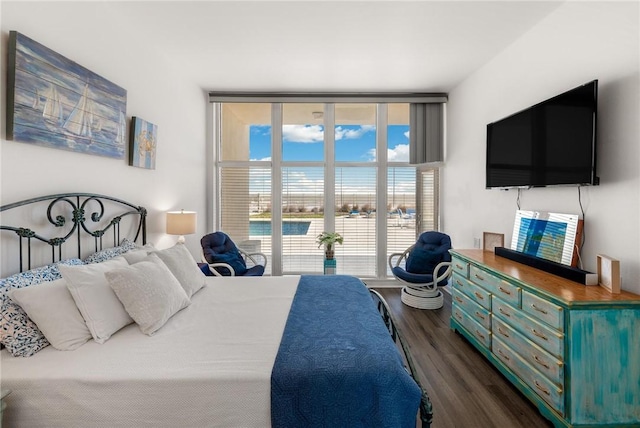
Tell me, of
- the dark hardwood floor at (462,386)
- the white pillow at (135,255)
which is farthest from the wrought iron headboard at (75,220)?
the dark hardwood floor at (462,386)

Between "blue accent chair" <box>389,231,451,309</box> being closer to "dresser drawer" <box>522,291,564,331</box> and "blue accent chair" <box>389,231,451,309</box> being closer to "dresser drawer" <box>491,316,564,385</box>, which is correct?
"dresser drawer" <box>491,316,564,385</box>

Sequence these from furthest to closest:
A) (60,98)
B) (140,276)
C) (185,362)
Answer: (60,98)
(140,276)
(185,362)

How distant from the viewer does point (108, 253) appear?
2.31 metres

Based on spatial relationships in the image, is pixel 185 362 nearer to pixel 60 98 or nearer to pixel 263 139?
pixel 60 98

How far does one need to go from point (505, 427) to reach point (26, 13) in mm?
3980

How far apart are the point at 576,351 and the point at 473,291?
1056mm

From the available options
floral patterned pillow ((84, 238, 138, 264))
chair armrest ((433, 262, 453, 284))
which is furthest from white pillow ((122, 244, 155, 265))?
chair armrest ((433, 262, 453, 284))

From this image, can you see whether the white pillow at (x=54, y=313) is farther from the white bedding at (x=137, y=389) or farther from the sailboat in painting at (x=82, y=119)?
the sailboat in painting at (x=82, y=119)

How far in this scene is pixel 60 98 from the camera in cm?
198

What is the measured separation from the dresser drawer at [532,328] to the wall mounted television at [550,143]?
41.8 inches

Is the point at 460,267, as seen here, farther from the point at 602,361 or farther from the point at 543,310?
the point at 602,361

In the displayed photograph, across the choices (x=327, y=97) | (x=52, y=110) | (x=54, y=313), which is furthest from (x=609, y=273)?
(x=327, y=97)

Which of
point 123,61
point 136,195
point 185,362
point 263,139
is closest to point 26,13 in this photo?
point 123,61

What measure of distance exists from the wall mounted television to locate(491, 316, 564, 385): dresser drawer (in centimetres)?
121
